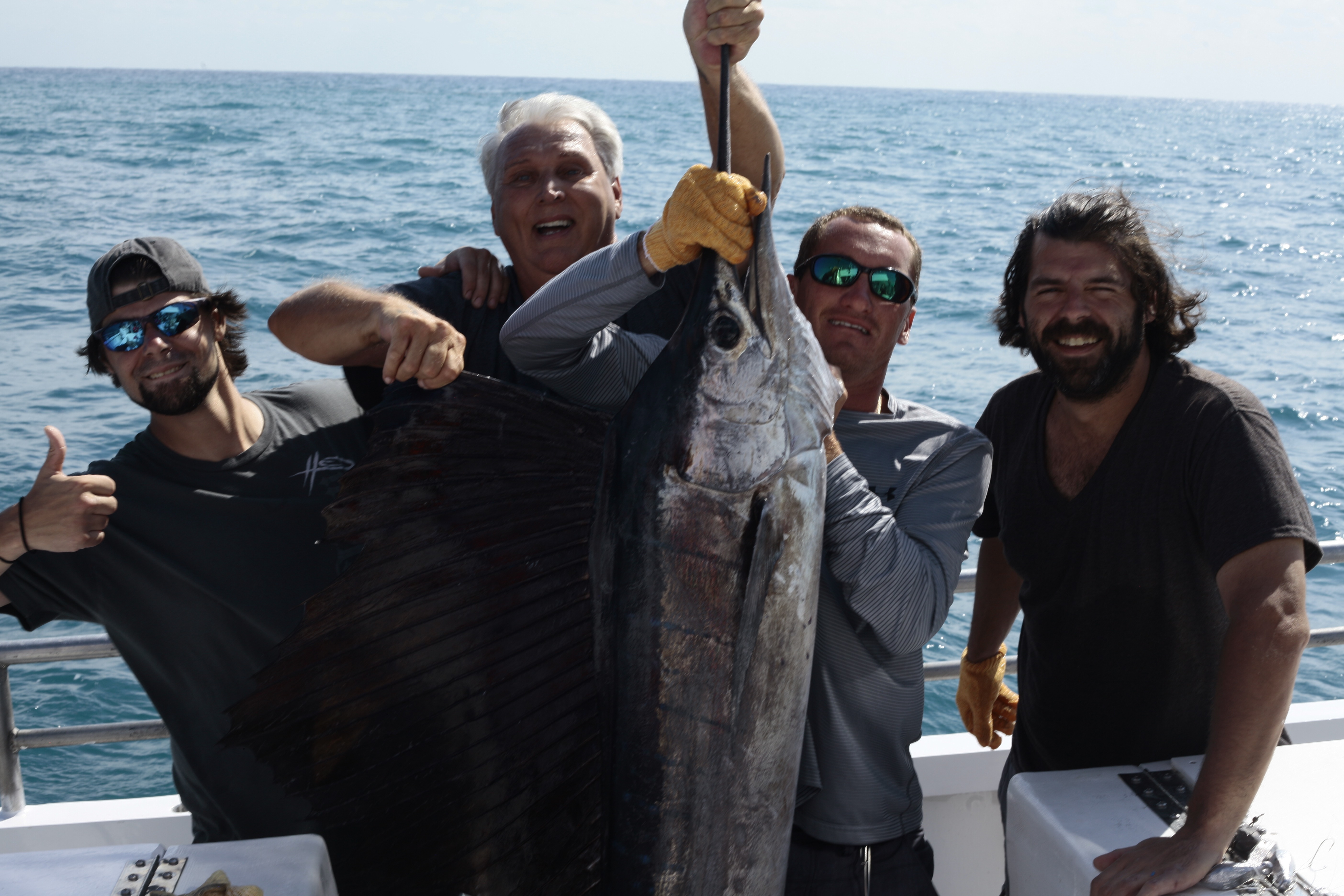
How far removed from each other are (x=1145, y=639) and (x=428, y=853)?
118 centimetres

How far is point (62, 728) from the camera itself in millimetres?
2186

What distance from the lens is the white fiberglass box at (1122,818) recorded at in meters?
1.40

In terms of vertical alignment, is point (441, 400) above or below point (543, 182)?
below

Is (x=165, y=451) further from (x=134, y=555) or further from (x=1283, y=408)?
(x=1283, y=408)

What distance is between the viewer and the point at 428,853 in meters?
1.35

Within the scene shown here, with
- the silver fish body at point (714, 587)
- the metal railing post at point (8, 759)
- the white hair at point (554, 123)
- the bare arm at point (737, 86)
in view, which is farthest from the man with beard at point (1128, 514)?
the metal railing post at point (8, 759)

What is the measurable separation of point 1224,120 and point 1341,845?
7166cm

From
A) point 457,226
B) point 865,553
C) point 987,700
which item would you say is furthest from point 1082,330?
point 457,226

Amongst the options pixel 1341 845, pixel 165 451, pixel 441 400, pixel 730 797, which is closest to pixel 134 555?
pixel 165 451

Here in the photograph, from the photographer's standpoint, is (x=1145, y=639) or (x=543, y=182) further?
(x=543, y=182)

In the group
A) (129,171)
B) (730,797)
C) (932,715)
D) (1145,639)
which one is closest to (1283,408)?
(932,715)

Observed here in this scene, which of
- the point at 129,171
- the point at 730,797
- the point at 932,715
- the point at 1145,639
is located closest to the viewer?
the point at 730,797

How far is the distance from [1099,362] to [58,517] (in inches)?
67.3

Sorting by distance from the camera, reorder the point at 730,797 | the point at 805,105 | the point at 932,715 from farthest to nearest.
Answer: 1. the point at 805,105
2. the point at 932,715
3. the point at 730,797
